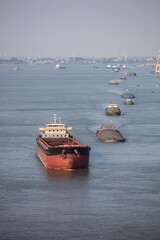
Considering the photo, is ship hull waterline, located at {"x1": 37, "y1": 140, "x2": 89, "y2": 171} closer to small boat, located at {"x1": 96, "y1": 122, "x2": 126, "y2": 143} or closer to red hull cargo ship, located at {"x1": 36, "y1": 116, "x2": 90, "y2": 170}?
red hull cargo ship, located at {"x1": 36, "y1": 116, "x2": 90, "y2": 170}

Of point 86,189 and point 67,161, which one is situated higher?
point 67,161

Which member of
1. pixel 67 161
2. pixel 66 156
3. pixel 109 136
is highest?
pixel 66 156

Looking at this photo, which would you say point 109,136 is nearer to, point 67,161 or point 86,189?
point 67,161

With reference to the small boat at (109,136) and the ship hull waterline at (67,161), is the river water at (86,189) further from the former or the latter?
the small boat at (109,136)

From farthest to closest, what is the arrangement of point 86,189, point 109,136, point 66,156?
point 109,136 → point 66,156 → point 86,189

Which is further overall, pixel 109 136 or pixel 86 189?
pixel 109 136

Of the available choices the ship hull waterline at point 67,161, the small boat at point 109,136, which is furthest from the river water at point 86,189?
the small boat at point 109,136

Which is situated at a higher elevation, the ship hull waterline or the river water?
the ship hull waterline

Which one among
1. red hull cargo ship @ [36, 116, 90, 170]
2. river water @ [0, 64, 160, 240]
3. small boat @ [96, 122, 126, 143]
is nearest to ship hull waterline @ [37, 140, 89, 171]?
red hull cargo ship @ [36, 116, 90, 170]

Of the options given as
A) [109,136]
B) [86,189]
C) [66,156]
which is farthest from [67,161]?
[109,136]

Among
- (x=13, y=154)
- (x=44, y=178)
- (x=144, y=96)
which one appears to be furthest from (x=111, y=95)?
(x=44, y=178)

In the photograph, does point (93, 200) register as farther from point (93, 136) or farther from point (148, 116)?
point (148, 116)
